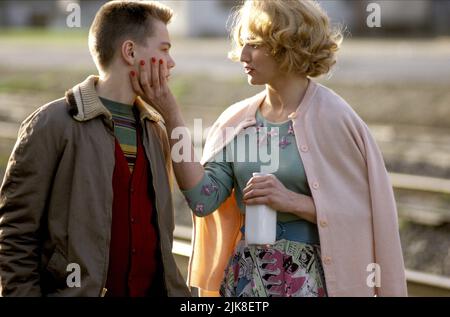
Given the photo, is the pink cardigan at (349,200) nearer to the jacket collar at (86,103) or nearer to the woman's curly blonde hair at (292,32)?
the woman's curly blonde hair at (292,32)

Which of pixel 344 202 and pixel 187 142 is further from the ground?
pixel 187 142

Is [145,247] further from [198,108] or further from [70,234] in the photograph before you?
[198,108]

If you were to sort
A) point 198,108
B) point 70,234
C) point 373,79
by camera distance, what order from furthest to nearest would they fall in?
point 373,79 → point 198,108 → point 70,234

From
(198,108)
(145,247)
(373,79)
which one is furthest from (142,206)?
(373,79)

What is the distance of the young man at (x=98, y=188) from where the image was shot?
3035 mm

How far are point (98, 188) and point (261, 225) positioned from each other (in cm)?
→ 64

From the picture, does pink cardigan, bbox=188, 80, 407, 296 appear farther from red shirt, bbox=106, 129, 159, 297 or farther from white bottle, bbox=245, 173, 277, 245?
red shirt, bbox=106, 129, 159, 297

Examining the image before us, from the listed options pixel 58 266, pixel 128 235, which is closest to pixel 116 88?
pixel 128 235

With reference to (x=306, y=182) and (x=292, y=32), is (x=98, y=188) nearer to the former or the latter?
(x=306, y=182)

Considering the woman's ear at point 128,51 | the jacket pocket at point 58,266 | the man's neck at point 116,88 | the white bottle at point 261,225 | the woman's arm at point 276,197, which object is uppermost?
the woman's ear at point 128,51

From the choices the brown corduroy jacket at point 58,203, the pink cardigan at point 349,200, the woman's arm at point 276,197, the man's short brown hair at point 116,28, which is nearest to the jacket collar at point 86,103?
the brown corduroy jacket at point 58,203

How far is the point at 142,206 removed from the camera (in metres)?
3.21

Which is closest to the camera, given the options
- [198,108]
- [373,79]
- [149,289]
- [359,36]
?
[149,289]

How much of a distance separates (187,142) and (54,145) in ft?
1.77
